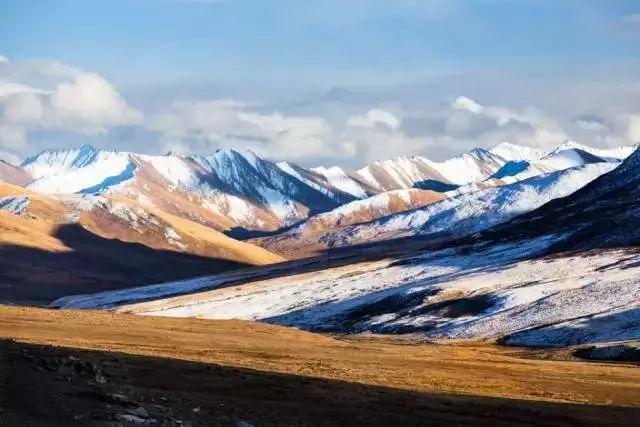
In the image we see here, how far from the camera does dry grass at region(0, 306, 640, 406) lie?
61156 mm

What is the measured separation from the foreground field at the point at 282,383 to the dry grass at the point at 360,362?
0.62 ft

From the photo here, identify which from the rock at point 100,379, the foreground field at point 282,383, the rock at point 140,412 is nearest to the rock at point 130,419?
the foreground field at point 282,383

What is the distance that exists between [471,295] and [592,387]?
111m

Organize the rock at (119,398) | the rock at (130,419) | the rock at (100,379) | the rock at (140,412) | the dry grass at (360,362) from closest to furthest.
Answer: the rock at (130,419) < the rock at (140,412) < the rock at (119,398) < the rock at (100,379) < the dry grass at (360,362)

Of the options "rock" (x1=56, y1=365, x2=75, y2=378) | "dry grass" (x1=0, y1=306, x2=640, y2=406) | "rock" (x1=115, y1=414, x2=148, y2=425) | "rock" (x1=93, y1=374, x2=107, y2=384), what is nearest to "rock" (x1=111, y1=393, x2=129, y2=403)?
"rock" (x1=115, y1=414, x2=148, y2=425)

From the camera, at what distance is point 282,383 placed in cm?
5169

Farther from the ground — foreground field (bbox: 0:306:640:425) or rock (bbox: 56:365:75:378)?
rock (bbox: 56:365:75:378)

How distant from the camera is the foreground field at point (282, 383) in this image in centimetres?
3669

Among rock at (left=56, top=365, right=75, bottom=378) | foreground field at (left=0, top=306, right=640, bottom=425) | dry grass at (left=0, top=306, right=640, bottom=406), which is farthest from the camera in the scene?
dry grass at (left=0, top=306, right=640, bottom=406)

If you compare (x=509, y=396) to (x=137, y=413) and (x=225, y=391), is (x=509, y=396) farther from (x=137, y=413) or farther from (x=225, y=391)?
(x=137, y=413)

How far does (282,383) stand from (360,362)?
27.9 m

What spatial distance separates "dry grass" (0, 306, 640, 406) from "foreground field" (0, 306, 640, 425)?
0.19 m

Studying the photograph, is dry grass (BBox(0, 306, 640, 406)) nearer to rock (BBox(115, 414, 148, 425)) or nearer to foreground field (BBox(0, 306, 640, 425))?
foreground field (BBox(0, 306, 640, 425))

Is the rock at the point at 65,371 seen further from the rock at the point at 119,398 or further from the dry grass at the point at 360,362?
the dry grass at the point at 360,362
